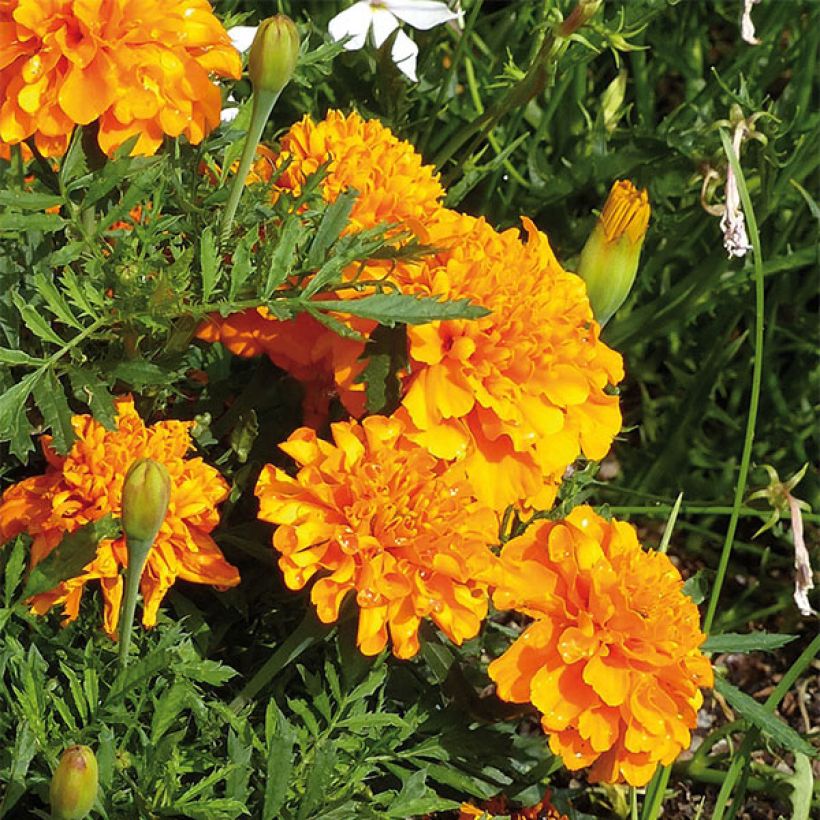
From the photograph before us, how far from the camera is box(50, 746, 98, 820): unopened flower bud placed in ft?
2.85

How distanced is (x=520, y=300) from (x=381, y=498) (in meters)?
0.21

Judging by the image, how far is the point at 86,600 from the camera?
1274 mm

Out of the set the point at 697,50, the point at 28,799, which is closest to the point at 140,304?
the point at 28,799

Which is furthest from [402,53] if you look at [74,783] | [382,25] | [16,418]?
[74,783]

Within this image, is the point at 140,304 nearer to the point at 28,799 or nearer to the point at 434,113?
Result: the point at 28,799

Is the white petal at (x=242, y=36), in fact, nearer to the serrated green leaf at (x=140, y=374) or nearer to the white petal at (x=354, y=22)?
the white petal at (x=354, y=22)

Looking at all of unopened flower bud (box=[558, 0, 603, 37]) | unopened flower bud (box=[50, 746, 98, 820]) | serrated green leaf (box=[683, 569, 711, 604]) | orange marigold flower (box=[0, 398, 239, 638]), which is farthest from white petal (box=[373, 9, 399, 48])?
unopened flower bud (box=[50, 746, 98, 820])

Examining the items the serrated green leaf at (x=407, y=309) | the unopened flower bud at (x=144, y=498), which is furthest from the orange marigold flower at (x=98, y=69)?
the unopened flower bud at (x=144, y=498)

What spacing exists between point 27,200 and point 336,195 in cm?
29

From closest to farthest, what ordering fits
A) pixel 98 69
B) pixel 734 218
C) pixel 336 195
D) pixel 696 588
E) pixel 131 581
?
1. pixel 131 581
2. pixel 98 69
3. pixel 336 195
4. pixel 696 588
5. pixel 734 218

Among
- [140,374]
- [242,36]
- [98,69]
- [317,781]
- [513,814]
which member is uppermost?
[98,69]

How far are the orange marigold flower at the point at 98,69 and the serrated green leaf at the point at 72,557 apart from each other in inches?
12.4

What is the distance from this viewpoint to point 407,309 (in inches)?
40.8

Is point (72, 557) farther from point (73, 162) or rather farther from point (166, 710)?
point (73, 162)
